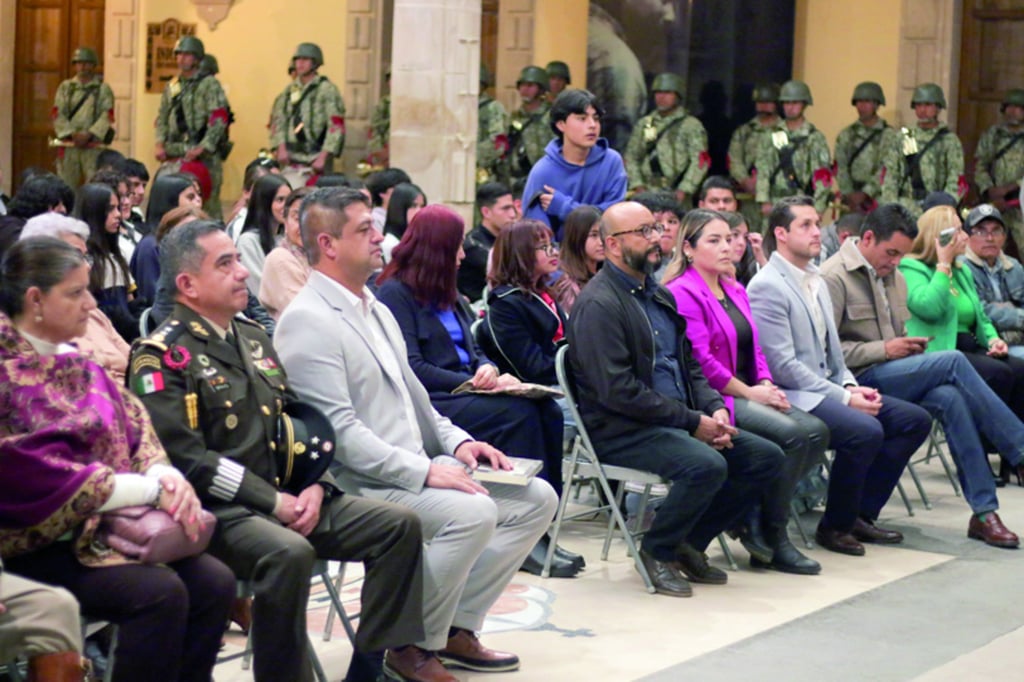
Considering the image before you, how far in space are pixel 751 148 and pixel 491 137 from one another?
2.26 m

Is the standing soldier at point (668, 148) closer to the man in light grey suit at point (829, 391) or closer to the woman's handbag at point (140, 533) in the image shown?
the man in light grey suit at point (829, 391)

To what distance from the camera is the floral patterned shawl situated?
401cm

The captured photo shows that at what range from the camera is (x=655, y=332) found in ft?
21.5

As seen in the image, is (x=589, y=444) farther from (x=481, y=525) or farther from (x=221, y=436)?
(x=221, y=436)

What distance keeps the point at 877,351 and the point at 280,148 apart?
333 inches

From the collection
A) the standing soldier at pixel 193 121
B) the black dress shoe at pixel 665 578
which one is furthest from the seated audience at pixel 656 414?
the standing soldier at pixel 193 121

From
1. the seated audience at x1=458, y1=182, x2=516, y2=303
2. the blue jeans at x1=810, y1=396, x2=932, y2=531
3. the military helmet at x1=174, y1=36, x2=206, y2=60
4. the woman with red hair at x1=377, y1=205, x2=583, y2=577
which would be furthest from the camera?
the military helmet at x1=174, y1=36, x2=206, y2=60

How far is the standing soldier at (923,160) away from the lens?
1352cm

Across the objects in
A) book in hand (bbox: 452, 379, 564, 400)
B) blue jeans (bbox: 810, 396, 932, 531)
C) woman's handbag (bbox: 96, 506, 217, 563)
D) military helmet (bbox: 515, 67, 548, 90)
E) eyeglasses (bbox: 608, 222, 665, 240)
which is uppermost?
military helmet (bbox: 515, 67, 548, 90)

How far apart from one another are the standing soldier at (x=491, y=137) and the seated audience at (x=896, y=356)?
689cm

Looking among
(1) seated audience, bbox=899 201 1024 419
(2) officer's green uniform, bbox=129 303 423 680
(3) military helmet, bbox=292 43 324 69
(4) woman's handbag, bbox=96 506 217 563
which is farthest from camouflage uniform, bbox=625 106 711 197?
(4) woman's handbag, bbox=96 506 217 563

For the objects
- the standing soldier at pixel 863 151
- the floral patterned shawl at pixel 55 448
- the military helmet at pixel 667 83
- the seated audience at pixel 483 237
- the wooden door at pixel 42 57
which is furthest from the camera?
the wooden door at pixel 42 57

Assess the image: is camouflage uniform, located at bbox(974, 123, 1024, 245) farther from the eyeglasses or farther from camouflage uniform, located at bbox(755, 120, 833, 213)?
the eyeglasses

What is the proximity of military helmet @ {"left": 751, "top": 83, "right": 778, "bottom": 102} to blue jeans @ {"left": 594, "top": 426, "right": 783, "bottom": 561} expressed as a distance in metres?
8.24
